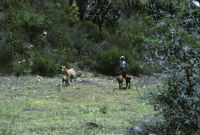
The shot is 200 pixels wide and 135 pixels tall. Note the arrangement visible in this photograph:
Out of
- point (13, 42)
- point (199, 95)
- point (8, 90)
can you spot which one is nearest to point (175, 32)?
point (199, 95)

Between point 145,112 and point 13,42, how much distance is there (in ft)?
38.5

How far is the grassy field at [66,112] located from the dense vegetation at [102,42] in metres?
0.72

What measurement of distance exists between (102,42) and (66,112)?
45.2ft

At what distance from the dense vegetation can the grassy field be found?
724 millimetres

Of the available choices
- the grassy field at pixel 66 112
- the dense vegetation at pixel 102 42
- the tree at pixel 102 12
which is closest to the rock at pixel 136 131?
the grassy field at pixel 66 112

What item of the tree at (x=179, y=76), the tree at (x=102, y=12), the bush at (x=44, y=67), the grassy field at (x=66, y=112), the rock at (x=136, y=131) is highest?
the tree at (x=102, y=12)

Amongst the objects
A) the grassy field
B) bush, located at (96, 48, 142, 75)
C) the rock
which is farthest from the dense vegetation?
the grassy field

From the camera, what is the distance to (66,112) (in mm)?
6449

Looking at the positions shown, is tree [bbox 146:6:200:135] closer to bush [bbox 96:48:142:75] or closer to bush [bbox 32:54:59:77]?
bush [bbox 32:54:59:77]

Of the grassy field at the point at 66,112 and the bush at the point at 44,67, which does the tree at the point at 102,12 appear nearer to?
the bush at the point at 44,67

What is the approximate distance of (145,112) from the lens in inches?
262

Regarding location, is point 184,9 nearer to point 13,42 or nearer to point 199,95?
point 199,95

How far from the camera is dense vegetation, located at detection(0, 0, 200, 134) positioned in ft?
14.3

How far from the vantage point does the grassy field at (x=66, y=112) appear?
4.98m
